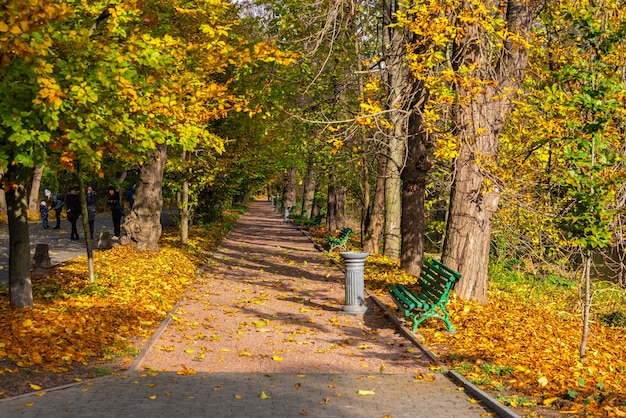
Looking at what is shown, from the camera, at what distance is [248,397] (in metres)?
6.72

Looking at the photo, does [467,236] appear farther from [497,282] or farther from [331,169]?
[331,169]

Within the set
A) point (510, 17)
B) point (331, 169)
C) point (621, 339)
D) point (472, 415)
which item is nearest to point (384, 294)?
point (621, 339)

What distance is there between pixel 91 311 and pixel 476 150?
682 cm

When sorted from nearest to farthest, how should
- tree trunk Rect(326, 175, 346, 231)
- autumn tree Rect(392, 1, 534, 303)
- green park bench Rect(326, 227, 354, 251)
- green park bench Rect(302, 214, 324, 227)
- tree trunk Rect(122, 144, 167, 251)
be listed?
autumn tree Rect(392, 1, 534, 303), tree trunk Rect(122, 144, 167, 251), green park bench Rect(326, 227, 354, 251), tree trunk Rect(326, 175, 346, 231), green park bench Rect(302, 214, 324, 227)

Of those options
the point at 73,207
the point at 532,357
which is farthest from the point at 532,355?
the point at 73,207

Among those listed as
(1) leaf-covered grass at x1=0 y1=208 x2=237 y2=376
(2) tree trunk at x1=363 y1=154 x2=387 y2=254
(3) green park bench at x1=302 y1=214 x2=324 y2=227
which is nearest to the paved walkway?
(1) leaf-covered grass at x1=0 y1=208 x2=237 y2=376

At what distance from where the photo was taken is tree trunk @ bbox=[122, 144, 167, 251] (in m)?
18.5

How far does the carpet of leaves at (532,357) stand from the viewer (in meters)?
6.63

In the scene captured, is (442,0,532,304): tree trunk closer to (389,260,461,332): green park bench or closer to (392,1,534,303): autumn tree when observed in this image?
(392,1,534,303): autumn tree

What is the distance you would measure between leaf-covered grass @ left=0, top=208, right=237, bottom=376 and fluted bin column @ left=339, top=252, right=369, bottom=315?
3.13 meters

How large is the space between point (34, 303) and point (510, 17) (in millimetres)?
9365

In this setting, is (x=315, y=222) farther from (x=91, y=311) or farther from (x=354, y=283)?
(x=91, y=311)

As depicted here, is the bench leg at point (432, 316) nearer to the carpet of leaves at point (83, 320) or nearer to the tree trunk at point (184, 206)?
the carpet of leaves at point (83, 320)

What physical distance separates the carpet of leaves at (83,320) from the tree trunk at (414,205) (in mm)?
5251
